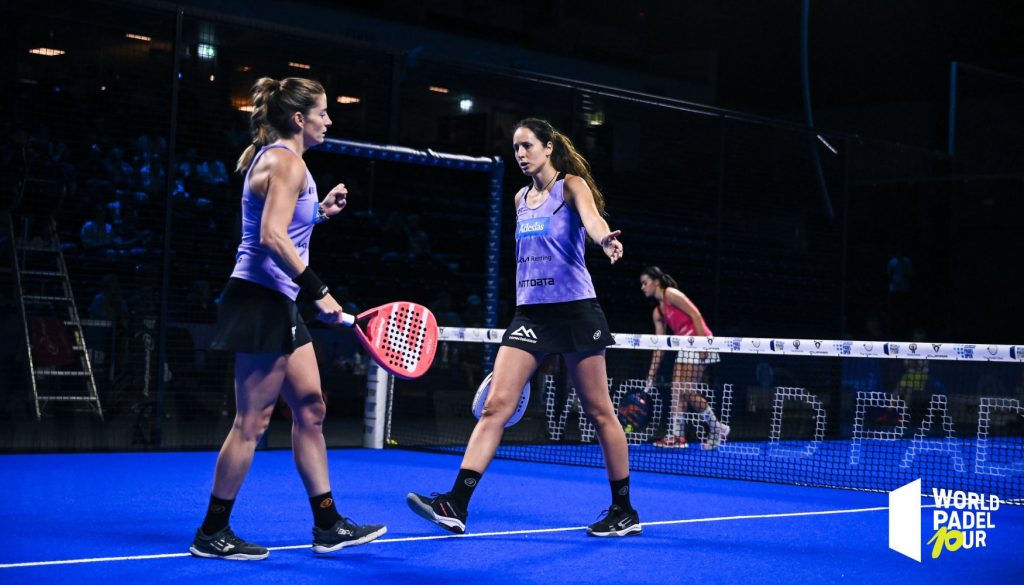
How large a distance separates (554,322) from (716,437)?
5.81 metres

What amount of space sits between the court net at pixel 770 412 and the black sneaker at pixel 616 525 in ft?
7.14

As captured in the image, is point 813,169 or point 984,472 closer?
point 984,472

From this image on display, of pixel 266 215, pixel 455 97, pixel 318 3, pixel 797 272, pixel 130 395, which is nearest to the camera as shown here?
pixel 266 215

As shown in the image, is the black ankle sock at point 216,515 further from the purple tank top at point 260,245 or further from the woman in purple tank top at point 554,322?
the woman in purple tank top at point 554,322

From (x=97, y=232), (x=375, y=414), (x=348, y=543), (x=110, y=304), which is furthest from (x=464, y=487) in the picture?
(x=97, y=232)

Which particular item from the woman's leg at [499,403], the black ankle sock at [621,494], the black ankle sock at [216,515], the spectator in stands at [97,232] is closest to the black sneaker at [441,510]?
the woman's leg at [499,403]

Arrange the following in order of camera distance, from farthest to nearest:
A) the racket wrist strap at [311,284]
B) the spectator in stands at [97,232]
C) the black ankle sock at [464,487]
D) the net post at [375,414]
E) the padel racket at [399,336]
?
the spectator in stands at [97,232]
the net post at [375,414]
the black ankle sock at [464,487]
the padel racket at [399,336]
the racket wrist strap at [311,284]

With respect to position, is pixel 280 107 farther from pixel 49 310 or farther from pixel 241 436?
pixel 49 310

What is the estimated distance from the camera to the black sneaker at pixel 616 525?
5414 mm

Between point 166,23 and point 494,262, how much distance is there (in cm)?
332

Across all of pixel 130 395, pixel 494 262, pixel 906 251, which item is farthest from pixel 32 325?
pixel 906 251

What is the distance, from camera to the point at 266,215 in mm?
4391

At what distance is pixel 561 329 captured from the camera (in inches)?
212

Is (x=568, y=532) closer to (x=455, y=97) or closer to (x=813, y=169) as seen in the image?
(x=455, y=97)
